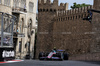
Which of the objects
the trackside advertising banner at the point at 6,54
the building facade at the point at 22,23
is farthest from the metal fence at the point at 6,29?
the building facade at the point at 22,23

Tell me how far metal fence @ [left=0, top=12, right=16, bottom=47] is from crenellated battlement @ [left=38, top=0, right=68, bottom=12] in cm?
4488

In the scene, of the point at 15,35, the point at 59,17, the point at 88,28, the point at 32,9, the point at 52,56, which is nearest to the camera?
the point at 52,56

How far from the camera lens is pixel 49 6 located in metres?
59.6

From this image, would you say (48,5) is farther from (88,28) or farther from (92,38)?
(92,38)

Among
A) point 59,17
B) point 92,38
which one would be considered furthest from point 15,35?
point 59,17

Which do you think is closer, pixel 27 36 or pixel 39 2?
pixel 27 36

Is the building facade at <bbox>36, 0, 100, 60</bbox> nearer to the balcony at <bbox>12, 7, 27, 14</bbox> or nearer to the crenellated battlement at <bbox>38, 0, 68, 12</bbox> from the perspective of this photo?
the crenellated battlement at <bbox>38, 0, 68, 12</bbox>

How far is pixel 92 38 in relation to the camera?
4428 centimetres

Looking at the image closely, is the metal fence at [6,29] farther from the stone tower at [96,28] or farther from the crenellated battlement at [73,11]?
the crenellated battlement at [73,11]

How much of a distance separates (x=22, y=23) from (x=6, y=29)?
113ft

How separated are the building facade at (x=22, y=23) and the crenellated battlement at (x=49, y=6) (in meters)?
6.59

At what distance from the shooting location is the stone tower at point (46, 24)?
58594 millimetres

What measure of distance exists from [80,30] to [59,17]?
→ 25.0 feet

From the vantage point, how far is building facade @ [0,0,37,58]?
143 feet
